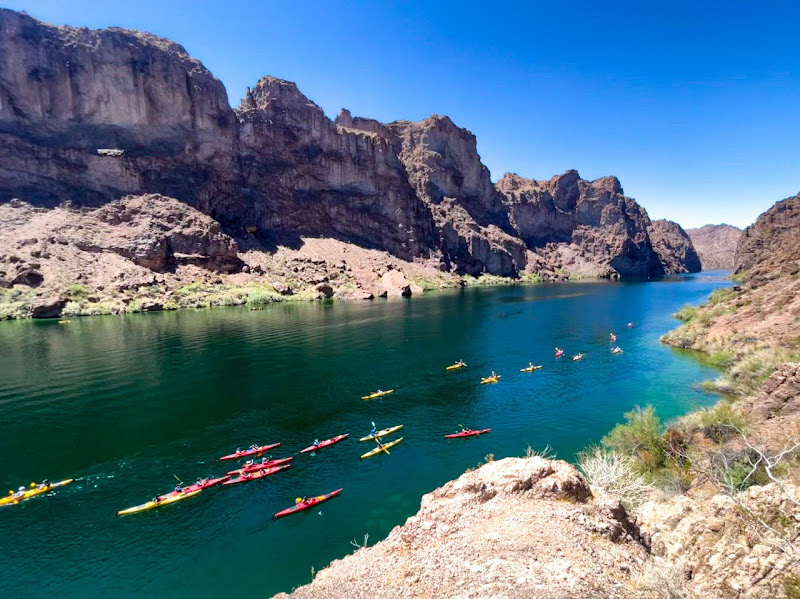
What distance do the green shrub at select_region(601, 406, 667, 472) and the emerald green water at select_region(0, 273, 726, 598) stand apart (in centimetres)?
473

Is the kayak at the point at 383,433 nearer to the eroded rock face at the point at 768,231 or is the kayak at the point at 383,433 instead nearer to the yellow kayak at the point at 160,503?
the yellow kayak at the point at 160,503

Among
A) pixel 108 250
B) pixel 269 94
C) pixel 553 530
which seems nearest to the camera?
pixel 553 530

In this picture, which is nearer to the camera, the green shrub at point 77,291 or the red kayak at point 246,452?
the red kayak at point 246,452

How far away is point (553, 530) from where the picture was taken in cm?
1031

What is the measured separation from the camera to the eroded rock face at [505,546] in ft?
28.9

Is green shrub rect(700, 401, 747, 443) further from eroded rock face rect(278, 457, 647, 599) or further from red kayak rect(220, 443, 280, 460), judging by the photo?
red kayak rect(220, 443, 280, 460)

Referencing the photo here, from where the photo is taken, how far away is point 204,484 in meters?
25.5

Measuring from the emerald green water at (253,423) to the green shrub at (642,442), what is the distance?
15.5ft

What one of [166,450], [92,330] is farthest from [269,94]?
[166,450]

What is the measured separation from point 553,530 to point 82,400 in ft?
143

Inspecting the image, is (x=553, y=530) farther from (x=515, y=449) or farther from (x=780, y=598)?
(x=515, y=449)

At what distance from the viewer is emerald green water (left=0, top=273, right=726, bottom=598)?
2000cm

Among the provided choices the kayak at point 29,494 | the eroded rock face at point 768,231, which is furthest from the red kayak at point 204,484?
the eroded rock face at point 768,231

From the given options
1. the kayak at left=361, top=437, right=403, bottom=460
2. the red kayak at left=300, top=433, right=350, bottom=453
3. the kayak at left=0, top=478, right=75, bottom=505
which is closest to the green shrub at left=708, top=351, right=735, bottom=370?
the kayak at left=361, top=437, right=403, bottom=460
